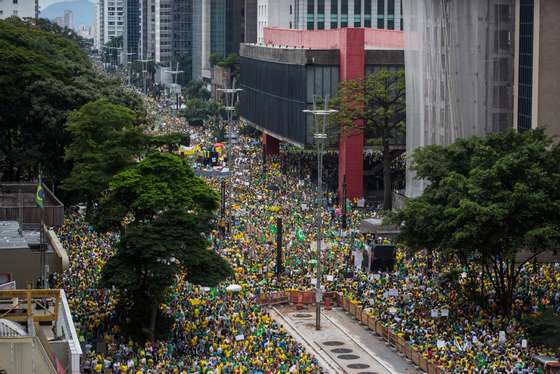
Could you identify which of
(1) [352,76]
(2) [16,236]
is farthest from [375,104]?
(2) [16,236]

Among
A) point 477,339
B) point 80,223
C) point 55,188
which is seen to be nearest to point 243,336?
point 477,339

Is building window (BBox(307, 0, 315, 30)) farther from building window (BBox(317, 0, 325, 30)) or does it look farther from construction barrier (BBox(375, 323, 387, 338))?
construction barrier (BBox(375, 323, 387, 338))

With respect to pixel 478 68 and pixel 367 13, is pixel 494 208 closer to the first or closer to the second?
pixel 478 68

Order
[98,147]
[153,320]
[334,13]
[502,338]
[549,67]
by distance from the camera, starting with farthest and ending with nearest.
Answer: [334,13] < [98,147] < [549,67] < [153,320] < [502,338]

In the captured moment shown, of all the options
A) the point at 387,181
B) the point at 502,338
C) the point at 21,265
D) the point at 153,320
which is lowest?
the point at 502,338

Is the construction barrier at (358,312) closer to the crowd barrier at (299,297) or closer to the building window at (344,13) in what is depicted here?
the crowd barrier at (299,297)

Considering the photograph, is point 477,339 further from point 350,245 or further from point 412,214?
point 350,245

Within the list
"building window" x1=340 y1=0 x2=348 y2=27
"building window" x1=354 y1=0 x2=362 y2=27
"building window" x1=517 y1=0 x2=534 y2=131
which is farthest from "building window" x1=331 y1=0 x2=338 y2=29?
"building window" x1=517 y1=0 x2=534 y2=131

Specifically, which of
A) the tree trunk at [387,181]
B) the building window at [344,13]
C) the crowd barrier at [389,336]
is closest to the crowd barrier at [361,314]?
the crowd barrier at [389,336]
